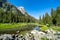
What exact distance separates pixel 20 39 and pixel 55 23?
87289 mm

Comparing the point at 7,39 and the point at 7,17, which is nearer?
the point at 7,39

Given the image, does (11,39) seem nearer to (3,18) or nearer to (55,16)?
(55,16)

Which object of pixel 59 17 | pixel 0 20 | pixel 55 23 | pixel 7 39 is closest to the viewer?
pixel 7 39

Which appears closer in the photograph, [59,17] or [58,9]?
[59,17]

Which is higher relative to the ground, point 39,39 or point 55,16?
point 55,16

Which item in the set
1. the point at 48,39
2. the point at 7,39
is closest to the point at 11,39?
the point at 7,39

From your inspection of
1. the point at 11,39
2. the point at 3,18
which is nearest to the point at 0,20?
the point at 3,18

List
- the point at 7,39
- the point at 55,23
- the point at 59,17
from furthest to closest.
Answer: the point at 55,23 < the point at 59,17 < the point at 7,39

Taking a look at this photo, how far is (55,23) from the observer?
120688 mm

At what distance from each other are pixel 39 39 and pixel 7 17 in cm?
12866

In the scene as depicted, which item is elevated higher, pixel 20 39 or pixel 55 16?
pixel 55 16

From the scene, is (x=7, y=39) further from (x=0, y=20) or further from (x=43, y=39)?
(x=0, y=20)

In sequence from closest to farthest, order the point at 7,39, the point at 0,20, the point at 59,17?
the point at 7,39 → the point at 59,17 → the point at 0,20

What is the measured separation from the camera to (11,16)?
16400 centimetres
